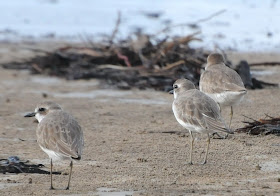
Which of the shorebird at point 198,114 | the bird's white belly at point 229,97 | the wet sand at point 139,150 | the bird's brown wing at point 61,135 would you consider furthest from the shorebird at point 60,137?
the bird's white belly at point 229,97

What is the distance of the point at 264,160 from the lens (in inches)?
228

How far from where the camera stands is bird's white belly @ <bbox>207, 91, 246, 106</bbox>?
720cm

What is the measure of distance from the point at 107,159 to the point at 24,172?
2.58ft

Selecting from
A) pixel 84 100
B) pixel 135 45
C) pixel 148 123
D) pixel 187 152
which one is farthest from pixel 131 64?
pixel 187 152

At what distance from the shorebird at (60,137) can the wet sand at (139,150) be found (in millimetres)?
257

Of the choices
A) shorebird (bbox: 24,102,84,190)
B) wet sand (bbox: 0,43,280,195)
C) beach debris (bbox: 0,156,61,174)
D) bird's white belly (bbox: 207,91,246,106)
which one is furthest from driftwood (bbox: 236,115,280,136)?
beach debris (bbox: 0,156,61,174)

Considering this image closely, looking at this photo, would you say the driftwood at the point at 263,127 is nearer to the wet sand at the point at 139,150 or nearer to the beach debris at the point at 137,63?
the wet sand at the point at 139,150

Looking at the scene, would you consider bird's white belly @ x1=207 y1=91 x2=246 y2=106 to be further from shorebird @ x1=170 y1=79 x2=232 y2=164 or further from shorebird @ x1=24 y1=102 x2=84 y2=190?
shorebird @ x1=24 y1=102 x2=84 y2=190

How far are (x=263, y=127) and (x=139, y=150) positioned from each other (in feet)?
4.15

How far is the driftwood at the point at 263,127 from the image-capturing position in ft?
22.0

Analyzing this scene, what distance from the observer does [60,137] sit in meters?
5.37

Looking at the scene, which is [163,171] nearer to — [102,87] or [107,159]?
[107,159]

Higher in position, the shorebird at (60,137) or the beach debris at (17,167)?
the shorebird at (60,137)

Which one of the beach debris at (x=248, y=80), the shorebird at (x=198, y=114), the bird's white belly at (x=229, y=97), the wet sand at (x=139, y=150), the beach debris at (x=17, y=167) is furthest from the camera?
the beach debris at (x=248, y=80)
